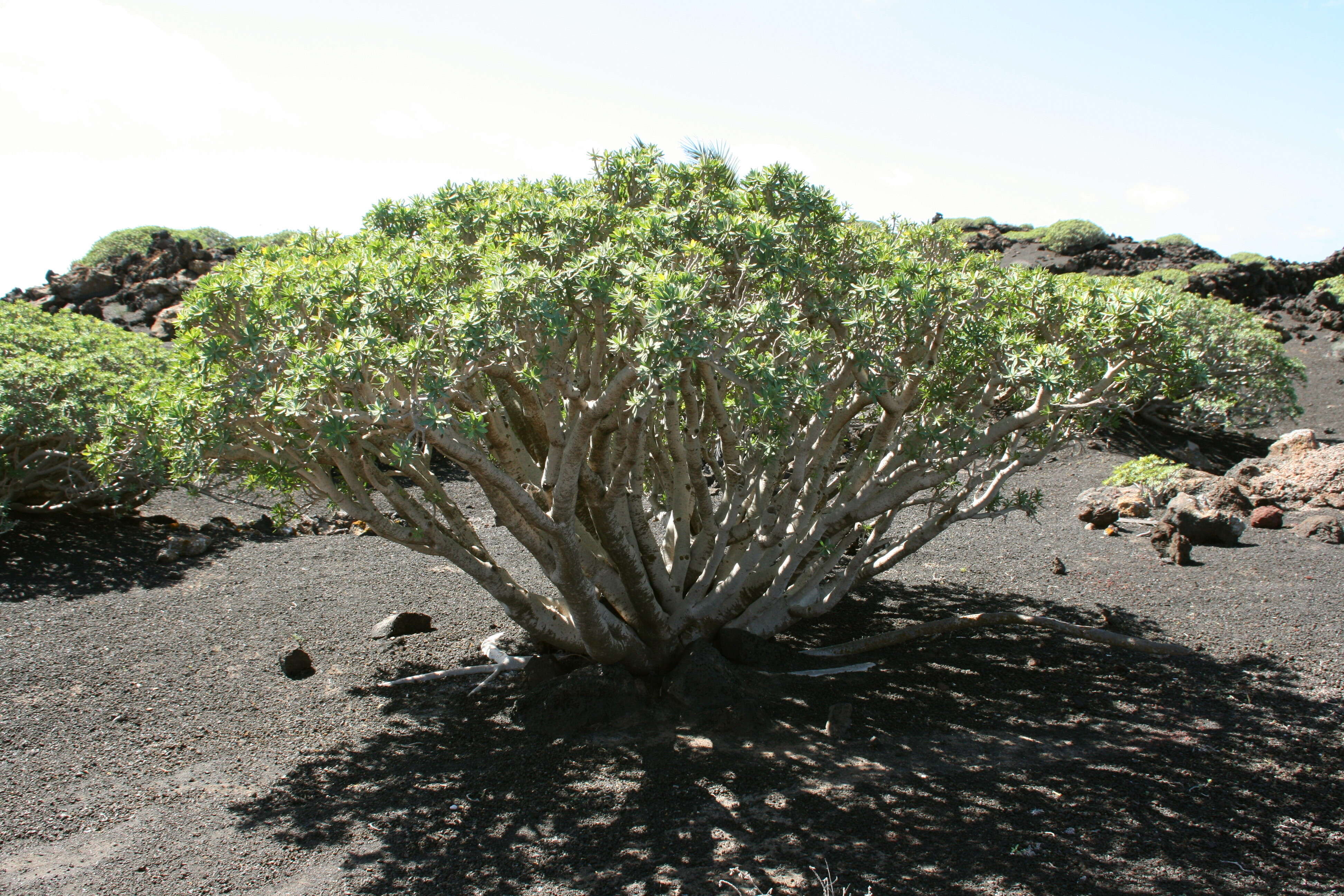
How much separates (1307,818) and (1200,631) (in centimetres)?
385

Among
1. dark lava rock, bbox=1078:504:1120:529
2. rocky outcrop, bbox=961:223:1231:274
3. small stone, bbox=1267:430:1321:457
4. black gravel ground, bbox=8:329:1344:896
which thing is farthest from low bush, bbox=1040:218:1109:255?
black gravel ground, bbox=8:329:1344:896

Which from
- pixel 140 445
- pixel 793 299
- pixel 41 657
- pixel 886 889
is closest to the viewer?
pixel 886 889

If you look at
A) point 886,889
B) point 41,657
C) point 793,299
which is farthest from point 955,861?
point 41,657

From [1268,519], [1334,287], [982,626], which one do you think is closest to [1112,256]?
[1334,287]

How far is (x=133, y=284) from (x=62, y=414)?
2448 centimetres

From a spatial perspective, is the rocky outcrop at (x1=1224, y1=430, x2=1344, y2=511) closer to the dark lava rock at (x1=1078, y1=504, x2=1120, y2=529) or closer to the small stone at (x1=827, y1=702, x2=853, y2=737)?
the dark lava rock at (x1=1078, y1=504, x2=1120, y2=529)

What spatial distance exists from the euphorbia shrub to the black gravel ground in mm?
1354

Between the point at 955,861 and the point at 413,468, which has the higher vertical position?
the point at 413,468

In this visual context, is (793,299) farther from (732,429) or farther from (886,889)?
(886,889)

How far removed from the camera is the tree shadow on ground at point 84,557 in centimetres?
1094

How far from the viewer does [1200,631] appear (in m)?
9.13

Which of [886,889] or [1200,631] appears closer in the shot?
[886,889]

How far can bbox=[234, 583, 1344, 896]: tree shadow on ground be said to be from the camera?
16.7 feet

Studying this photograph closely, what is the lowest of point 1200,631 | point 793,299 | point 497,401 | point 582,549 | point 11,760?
point 11,760
